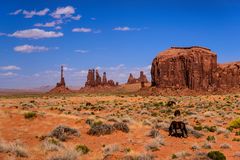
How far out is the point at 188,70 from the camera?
10350cm

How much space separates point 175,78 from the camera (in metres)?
104

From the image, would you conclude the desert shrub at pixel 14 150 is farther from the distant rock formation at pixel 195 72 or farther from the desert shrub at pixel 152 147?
the distant rock formation at pixel 195 72

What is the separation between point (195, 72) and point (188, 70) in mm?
2298

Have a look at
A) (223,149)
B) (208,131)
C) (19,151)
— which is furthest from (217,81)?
(19,151)

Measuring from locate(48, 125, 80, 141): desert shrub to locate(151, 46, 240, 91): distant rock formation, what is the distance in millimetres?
82887

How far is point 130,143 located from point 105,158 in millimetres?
4707

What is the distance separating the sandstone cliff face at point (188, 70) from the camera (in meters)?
101

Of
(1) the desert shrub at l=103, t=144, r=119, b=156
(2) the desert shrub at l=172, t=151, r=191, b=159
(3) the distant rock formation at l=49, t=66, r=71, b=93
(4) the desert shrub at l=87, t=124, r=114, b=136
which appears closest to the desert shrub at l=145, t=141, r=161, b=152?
(1) the desert shrub at l=103, t=144, r=119, b=156

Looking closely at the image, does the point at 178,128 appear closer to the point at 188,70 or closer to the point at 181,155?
the point at 181,155

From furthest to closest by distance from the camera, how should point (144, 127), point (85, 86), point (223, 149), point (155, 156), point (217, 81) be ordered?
1. point (85, 86)
2. point (217, 81)
3. point (144, 127)
4. point (223, 149)
5. point (155, 156)

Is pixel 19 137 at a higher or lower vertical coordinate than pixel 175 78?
lower

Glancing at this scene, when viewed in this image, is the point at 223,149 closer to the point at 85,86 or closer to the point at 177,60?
the point at 177,60

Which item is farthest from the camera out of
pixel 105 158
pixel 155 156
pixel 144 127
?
pixel 144 127

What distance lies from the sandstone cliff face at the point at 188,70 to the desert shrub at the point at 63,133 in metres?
82.9
